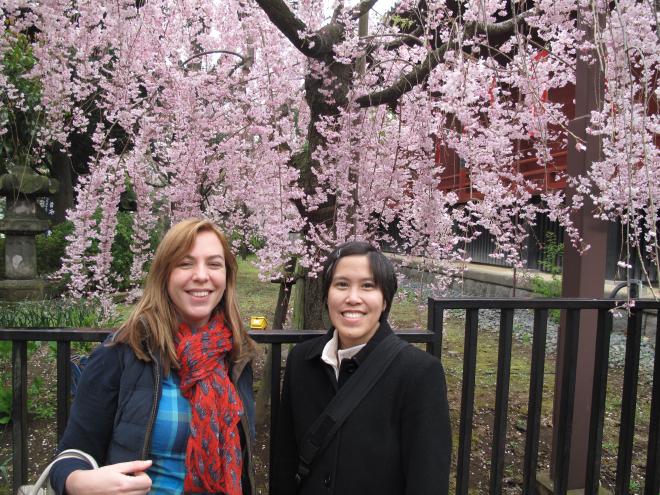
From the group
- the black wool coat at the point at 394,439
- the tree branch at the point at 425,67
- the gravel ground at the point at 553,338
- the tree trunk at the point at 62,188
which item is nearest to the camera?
the black wool coat at the point at 394,439

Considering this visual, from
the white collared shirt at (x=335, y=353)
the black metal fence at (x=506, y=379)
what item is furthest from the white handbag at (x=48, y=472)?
the white collared shirt at (x=335, y=353)

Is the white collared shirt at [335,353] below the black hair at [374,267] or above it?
below

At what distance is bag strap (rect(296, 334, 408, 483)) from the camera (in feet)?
4.55

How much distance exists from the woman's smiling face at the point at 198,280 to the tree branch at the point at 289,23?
2401 millimetres

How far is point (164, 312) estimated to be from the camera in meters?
1.43

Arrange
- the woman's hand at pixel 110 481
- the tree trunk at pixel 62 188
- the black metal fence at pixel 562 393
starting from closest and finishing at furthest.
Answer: the woman's hand at pixel 110 481 → the black metal fence at pixel 562 393 → the tree trunk at pixel 62 188

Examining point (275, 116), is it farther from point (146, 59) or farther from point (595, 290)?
point (595, 290)

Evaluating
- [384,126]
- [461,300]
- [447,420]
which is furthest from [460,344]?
[447,420]

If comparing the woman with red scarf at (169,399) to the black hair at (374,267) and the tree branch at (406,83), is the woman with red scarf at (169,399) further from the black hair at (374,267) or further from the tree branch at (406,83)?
the tree branch at (406,83)

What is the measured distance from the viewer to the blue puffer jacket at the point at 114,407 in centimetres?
131

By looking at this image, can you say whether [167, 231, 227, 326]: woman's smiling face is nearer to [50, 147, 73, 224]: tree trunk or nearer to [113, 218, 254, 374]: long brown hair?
[113, 218, 254, 374]: long brown hair

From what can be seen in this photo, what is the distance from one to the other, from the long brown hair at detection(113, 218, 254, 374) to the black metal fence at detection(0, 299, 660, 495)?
24 cm

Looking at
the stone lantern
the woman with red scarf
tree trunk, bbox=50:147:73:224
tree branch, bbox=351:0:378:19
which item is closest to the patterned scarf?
the woman with red scarf

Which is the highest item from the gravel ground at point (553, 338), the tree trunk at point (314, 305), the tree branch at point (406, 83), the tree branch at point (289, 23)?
the tree branch at point (289, 23)
